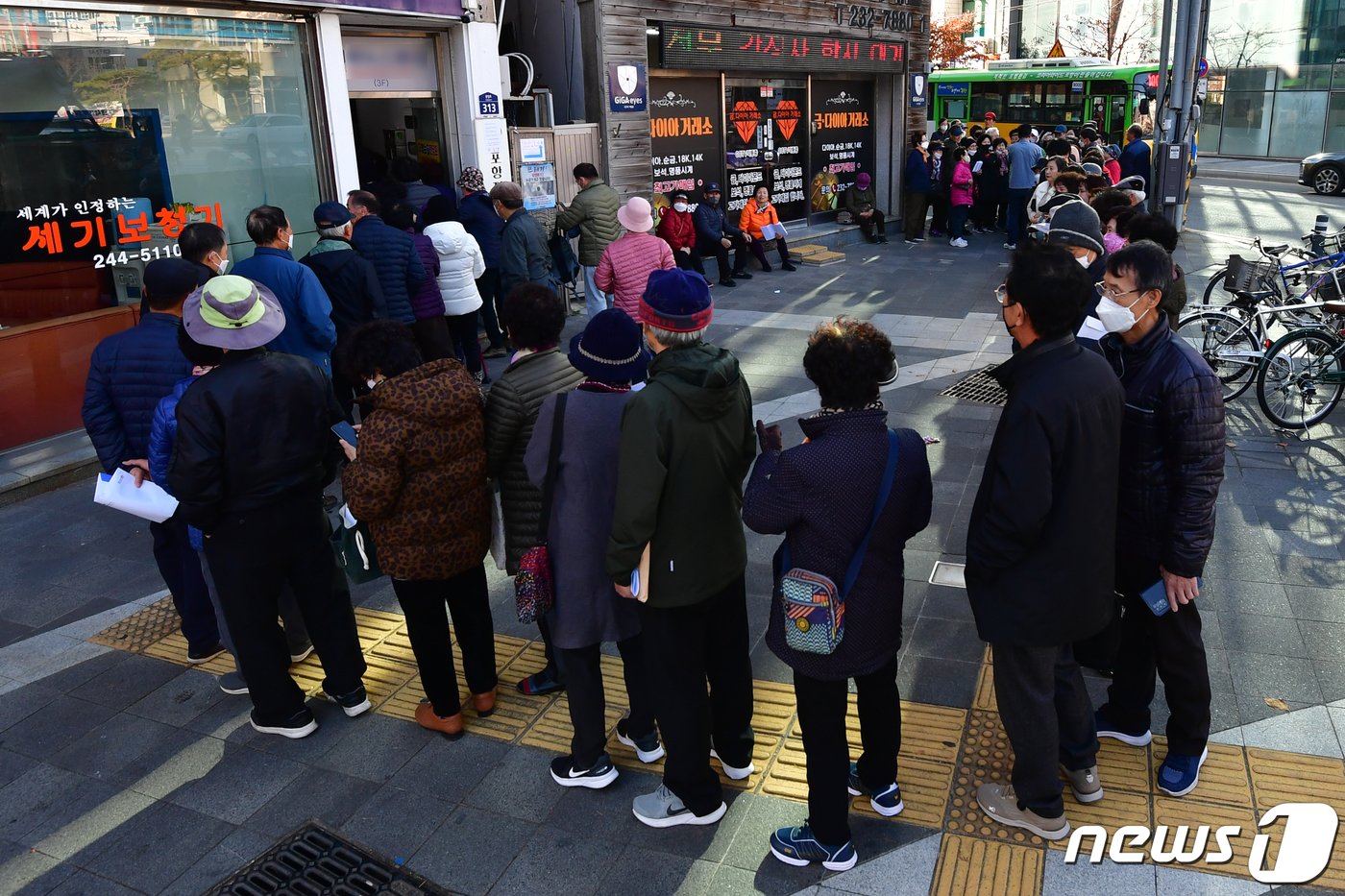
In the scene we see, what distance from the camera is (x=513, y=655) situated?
484 centimetres

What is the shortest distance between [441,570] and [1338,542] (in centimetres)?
471

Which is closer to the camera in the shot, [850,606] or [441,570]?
[850,606]

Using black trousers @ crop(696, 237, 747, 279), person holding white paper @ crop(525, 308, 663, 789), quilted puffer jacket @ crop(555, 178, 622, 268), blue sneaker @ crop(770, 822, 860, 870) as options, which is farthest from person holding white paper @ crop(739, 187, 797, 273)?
blue sneaker @ crop(770, 822, 860, 870)

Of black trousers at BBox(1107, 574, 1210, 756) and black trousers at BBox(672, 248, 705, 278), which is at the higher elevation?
black trousers at BBox(672, 248, 705, 278)

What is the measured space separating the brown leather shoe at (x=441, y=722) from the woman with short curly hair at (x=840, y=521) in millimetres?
1519

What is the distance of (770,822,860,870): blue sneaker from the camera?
337cm

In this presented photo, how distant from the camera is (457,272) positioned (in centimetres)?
864

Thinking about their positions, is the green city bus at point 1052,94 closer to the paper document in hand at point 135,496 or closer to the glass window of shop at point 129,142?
the glass window of shop at point 129,142

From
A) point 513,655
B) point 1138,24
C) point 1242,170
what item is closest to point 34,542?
point 513,655

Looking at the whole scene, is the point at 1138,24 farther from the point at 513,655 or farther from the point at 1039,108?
the point at 513,655

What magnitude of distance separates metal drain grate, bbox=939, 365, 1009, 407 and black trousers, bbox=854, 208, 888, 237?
332 inches

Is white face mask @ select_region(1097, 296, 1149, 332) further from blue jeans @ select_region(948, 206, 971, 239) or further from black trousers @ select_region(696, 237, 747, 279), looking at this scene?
blue jeans @ select_region(948, 206, 971, 239)

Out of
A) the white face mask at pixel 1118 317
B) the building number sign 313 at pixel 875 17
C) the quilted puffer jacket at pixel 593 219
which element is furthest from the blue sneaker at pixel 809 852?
the building number sign 313 at pixel 875 17

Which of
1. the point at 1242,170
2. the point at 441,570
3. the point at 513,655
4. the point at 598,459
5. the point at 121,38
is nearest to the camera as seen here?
the point at 598,459
